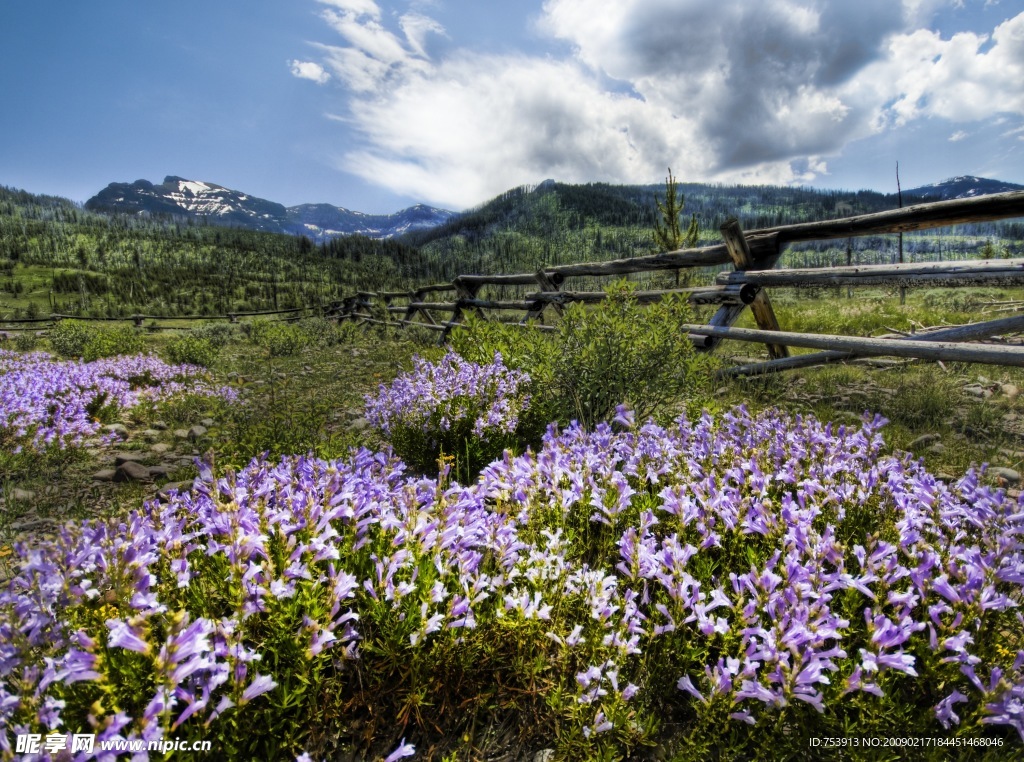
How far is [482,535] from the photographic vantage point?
204 cm

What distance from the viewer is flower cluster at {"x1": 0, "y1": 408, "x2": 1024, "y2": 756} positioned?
1.38 metres

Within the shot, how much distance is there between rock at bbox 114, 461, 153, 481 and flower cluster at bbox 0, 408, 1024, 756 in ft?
9.18

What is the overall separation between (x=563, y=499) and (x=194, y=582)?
5.18 feet

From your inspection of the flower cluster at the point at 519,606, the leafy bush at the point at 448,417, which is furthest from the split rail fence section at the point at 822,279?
the flower cluster at the point at 519,606

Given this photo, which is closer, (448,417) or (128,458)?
(448,417)

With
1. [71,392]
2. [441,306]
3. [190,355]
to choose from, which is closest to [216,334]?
[190,355]

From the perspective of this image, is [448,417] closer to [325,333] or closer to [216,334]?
[325,333]

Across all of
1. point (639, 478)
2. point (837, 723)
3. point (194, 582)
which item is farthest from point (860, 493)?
point (194, 582)

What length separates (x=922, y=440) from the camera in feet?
14.4

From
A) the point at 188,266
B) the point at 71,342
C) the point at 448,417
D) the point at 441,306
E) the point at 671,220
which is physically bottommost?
the point at 448,417

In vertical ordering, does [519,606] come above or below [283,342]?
below

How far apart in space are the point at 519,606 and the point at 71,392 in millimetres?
7867

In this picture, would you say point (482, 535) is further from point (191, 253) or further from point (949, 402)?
point (191, 253)

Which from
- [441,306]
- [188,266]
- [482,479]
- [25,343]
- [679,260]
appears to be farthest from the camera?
[188,266]
